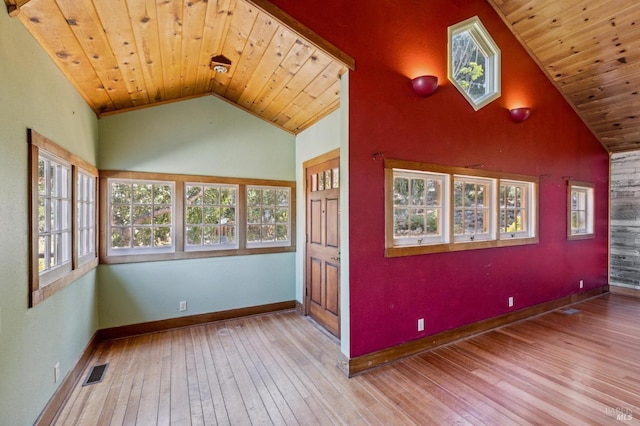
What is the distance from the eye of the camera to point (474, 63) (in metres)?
3.73

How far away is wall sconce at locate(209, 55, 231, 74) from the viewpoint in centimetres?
299

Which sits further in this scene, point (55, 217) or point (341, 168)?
point (341, 168)

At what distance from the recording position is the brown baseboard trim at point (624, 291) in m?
5.11

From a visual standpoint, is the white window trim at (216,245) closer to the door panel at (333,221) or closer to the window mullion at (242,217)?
the window mullion at (242,217)

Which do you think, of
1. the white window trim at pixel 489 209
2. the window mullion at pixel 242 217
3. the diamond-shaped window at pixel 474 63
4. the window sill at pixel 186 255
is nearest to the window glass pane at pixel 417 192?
the white window trim at pixel 489 209

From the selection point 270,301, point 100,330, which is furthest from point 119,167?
point 270,301

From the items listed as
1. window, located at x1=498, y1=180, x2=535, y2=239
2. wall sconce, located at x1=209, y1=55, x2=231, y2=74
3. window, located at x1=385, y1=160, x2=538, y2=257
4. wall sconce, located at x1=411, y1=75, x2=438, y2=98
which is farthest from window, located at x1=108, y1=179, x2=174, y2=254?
window, located at x1=498, y1=180, x2=535, y2=239

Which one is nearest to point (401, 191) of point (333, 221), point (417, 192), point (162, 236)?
point (417, 192)

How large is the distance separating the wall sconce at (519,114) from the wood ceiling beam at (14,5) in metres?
4.75

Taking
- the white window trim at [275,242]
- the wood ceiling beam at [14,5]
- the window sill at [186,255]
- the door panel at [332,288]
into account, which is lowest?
the door panel at [332,288]

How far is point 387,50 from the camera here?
2.91 m

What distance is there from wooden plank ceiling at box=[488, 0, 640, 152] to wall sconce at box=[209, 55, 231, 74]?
3.40 meters

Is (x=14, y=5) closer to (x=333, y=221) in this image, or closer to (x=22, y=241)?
(x=22, y=241)

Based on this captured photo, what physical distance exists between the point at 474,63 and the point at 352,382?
13.0 feet
